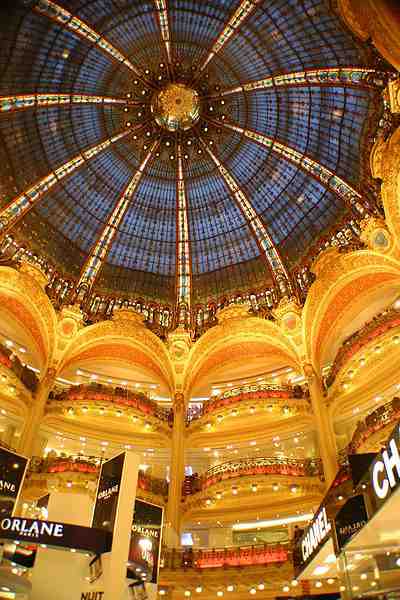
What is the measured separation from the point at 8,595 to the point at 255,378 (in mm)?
26709

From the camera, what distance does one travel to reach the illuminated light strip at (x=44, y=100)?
32.4m

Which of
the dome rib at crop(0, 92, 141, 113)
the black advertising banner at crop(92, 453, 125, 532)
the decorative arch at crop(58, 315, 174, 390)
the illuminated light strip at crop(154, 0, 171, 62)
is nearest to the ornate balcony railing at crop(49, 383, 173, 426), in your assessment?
the decorative arch at crop(58, 315, 174, 390)

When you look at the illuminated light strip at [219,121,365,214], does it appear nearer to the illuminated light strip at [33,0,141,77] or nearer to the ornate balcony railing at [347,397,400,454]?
the illuminated light strip at [33,0,141,77]

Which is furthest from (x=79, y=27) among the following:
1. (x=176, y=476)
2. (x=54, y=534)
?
(x=54, y=534)

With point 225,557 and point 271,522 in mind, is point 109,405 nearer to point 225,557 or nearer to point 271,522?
point 225,557

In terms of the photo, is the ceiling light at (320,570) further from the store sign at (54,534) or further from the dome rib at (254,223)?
the dome rib at (254,223)

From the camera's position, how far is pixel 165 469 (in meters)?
36.8

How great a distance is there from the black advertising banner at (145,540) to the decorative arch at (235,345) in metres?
18.3

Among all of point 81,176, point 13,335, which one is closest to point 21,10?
point 81,176

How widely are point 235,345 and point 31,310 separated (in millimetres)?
16669

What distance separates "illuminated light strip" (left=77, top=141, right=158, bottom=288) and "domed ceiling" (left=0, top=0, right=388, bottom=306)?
0.12 m

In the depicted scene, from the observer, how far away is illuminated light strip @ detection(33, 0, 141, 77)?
30641 mm

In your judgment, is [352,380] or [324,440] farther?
[352,380]

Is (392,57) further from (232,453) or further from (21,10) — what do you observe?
(232,453)
